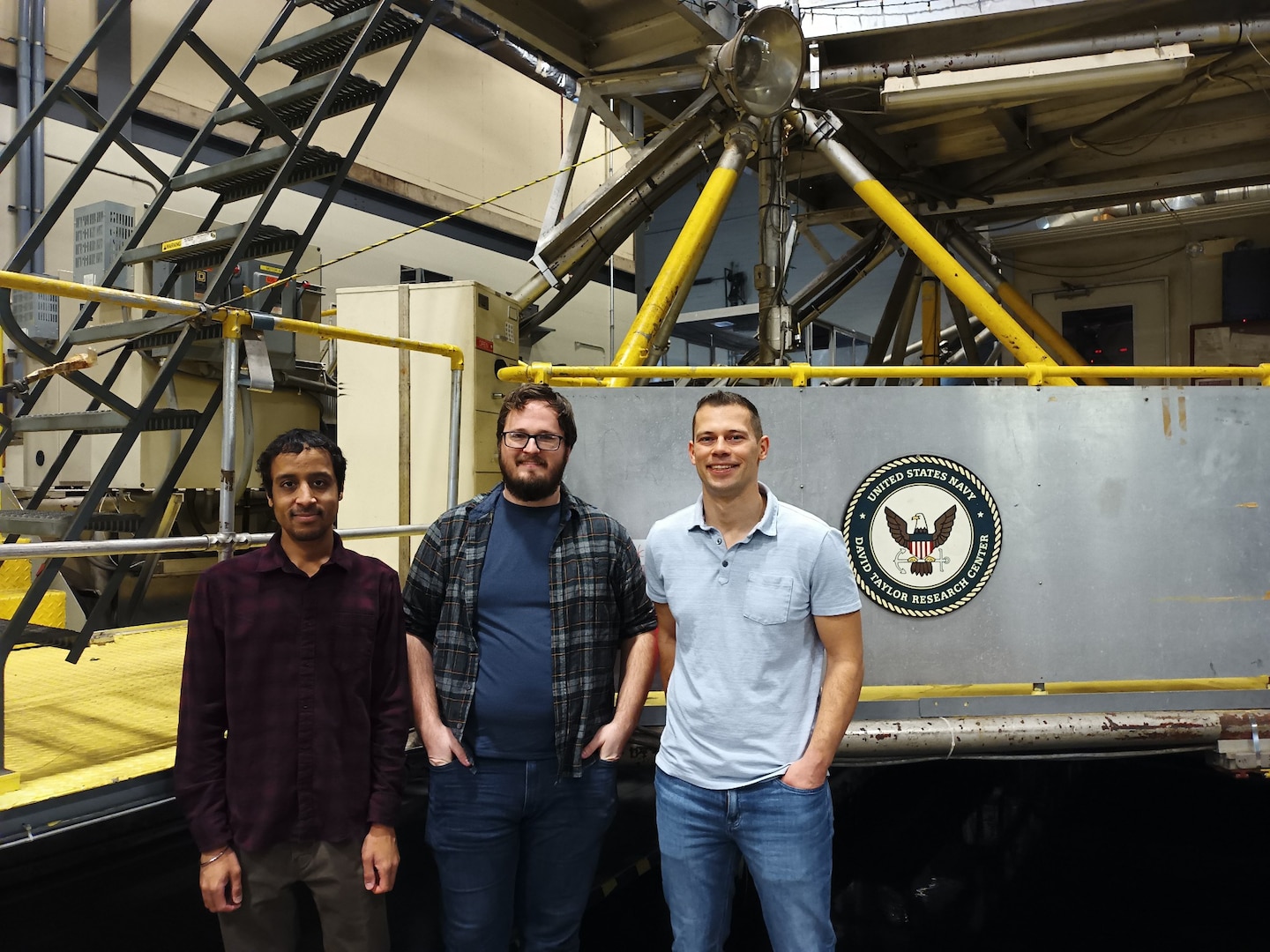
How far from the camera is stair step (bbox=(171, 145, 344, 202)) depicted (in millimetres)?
3705

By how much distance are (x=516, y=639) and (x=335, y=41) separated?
354cm

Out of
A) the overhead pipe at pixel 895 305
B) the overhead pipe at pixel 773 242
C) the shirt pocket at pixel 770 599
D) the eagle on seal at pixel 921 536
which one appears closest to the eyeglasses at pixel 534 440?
the shirt pocket at pixel 770 599

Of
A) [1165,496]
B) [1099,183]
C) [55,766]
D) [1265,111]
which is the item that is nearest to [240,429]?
[55,766]

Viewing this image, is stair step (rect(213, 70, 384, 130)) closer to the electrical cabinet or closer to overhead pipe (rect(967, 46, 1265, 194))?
the electrical cabinet

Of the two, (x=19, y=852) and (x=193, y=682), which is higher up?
(x=193, y=682)

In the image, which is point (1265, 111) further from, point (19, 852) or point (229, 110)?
point (19, 852)

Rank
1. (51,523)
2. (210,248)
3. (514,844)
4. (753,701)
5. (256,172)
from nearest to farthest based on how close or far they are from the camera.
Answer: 1. (753,701)
2. (514,844)
3. (51,523)
4. (210,248)
5. (256,172)

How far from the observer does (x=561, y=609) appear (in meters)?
2.27

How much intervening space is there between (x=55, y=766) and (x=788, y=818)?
225 centimetres

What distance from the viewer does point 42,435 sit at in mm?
7297

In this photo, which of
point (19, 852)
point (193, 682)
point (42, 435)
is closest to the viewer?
point (193, 682)

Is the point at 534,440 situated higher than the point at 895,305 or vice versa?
the point at 895,305

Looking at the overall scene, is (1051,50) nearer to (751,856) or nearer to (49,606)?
(751,856)

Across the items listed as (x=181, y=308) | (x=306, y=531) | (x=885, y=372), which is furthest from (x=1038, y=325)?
(x=306, y=531)
